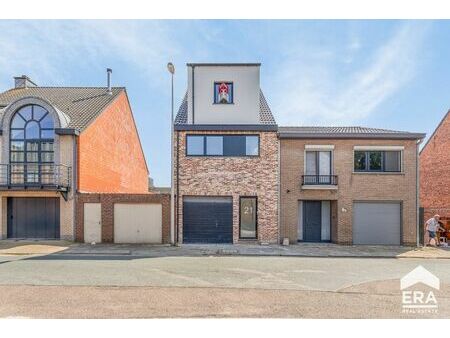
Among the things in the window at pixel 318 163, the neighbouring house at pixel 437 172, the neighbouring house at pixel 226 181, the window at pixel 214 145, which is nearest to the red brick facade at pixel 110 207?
the neighbouring house at pixel 226 181

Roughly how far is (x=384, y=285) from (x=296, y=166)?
26.3ft

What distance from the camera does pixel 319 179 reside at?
50.0ft

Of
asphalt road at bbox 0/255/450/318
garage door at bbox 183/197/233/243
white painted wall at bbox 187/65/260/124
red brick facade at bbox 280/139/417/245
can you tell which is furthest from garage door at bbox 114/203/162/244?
red brick facade at bbox 280/139/417/245

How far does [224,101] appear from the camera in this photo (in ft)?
51.6

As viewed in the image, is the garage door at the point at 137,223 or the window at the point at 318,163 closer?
the garage door at the point at 137,223

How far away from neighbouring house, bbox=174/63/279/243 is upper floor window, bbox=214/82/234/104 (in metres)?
1.12

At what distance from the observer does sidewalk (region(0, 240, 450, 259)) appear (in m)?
12.4

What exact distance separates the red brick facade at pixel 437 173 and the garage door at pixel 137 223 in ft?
59.8

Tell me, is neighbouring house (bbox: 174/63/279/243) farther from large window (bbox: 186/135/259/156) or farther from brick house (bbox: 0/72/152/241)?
brick house (bbox: 0/72/152/241)

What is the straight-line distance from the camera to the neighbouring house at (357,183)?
15125 millimetres

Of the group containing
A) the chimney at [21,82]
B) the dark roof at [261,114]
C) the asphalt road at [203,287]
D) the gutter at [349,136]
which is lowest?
the asphalt road at [203,287]

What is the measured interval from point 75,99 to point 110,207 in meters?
9.10

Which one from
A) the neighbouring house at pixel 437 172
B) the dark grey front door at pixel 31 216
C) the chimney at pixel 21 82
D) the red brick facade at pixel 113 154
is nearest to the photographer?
the dark grey front door at pixel 31 216

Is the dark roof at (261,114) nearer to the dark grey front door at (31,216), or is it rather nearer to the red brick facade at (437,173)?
the dark grey front door at (31,216)
